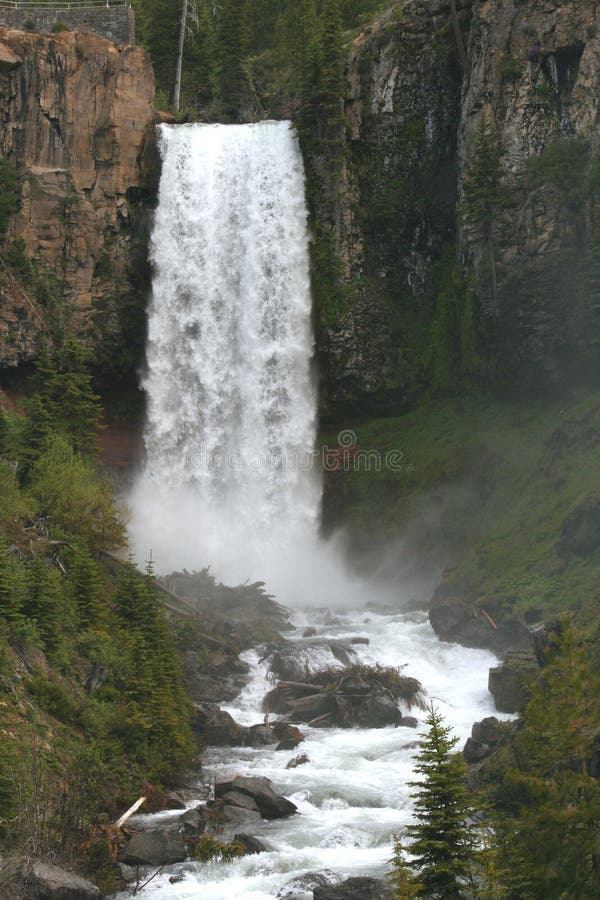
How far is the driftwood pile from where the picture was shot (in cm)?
2667

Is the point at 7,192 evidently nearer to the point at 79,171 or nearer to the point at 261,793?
the point at 79,171

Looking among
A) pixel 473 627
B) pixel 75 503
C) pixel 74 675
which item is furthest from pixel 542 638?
pixel 75 503

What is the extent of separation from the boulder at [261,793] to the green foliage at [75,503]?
10278mm

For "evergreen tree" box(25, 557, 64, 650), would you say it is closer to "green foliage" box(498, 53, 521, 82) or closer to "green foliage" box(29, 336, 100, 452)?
"green foliage" box(29, 336, 100, 452)

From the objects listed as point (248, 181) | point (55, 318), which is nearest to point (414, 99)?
point (248, 181)

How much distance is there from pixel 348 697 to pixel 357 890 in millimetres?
11199

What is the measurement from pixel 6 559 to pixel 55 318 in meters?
23.8

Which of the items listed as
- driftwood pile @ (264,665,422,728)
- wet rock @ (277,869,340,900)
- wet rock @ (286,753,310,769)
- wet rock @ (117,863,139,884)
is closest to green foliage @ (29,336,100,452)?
driftwood pile @ (264,665,422,728)

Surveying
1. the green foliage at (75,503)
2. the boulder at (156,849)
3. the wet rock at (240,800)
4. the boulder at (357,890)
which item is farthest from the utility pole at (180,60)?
the boulder at (357,890)

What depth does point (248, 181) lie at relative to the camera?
4884 centimetres

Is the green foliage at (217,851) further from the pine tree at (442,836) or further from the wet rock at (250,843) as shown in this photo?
the pine tree at (442,836)

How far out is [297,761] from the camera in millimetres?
23422

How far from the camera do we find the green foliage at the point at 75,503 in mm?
30078

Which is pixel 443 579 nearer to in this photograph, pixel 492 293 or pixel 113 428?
pixel 492 293
